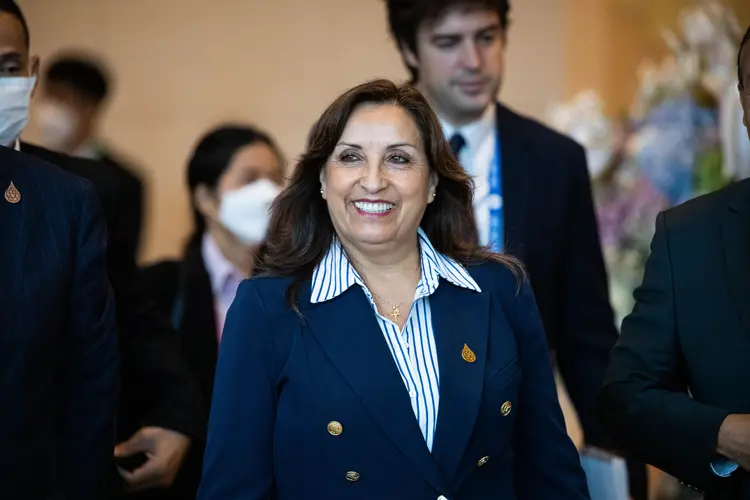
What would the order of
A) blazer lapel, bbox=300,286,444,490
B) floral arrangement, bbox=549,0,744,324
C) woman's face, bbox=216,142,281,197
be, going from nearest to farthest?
blazer lapel, bbox=300,286,444,490 < woman's face, bbox=216,142,281,197 < floral arrangement, bbox=549,0,744,324

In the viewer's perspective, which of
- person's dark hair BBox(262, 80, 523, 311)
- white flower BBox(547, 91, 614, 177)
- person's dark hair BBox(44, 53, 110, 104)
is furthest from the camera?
person's dark hair BBox(44, 53, 110, 104)

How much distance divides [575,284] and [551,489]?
3.38 ft

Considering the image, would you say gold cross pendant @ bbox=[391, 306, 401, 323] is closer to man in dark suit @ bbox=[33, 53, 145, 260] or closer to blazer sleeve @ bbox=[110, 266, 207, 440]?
blazer sleeve @ bbox=[110, 266, 207, 440]

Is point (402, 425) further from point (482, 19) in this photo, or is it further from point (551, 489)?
point (482, 19)

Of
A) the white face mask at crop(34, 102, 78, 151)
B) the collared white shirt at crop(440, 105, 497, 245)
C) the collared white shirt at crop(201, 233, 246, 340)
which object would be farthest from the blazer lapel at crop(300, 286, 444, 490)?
the white face mask at crop(34, 102, 78, 151)

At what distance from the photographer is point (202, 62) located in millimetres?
7500

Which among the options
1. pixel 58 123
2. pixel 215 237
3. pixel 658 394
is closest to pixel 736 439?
pixel 658 394

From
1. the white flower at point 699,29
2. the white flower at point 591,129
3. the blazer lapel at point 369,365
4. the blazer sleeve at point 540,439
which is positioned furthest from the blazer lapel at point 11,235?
the white flower at point 699,29

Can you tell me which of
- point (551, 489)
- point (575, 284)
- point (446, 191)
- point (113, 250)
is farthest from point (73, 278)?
point (575, 284)

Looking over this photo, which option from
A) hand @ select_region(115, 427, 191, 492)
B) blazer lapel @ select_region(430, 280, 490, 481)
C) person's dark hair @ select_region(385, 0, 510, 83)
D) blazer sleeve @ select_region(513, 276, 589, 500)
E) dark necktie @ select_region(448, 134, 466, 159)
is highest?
person's dark hair @ select_region(385, 0, 510, 83)

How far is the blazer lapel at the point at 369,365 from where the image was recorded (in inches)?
89.6

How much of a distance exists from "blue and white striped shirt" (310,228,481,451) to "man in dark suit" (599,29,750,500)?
0.40 metres

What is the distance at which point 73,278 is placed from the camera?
2.42 meters

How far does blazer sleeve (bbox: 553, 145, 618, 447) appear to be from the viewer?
336cm
